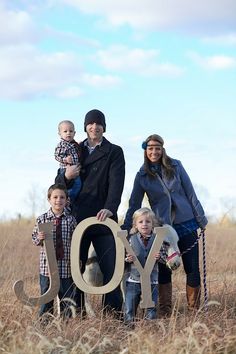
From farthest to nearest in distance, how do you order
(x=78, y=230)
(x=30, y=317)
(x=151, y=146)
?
(x=151, y=146) < (x=78, y=230) < (x=30, y=317)

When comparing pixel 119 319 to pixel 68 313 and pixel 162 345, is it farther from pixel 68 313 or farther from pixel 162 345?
pixel 162 345

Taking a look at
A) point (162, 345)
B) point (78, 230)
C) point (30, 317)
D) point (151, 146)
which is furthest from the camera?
point (151, 146)

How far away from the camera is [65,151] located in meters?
8.03

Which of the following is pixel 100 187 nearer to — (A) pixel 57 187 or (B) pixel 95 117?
(A) pixel 57 187

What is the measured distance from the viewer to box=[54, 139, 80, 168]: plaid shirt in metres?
8.03

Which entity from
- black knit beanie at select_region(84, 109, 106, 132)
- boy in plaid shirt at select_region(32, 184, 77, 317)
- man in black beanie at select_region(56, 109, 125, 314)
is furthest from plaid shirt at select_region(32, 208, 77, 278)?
black knit beanie at select_region(84, 109, 106, 132)

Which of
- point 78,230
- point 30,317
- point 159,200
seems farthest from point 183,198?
point 30,317

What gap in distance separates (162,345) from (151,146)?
260 centimetres

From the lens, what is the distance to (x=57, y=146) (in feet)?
26.5

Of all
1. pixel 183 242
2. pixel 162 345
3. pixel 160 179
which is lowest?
pixel 162 345

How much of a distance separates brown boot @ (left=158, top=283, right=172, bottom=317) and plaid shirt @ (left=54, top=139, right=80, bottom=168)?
1675mm

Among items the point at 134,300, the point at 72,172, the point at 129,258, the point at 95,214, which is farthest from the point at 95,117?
the point at 134,300

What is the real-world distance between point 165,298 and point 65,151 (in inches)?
76.3

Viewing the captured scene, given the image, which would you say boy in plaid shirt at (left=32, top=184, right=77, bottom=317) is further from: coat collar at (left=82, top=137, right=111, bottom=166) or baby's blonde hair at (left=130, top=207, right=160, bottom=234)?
baby's blonde hair at (left=130, top=207, right=160, bottom=234)
